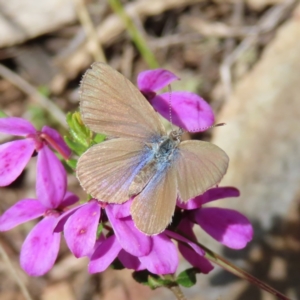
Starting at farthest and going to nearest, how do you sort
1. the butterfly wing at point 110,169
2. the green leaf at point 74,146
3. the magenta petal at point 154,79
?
the magenta petal at point 154,79
the green leaf at point 74,146
the butterfly wing at point 110,169

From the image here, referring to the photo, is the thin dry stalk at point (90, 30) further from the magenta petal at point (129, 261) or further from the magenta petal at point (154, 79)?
the magenta petal at point (129, 261)

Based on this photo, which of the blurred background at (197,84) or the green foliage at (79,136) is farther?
the blurred background at (197,84)

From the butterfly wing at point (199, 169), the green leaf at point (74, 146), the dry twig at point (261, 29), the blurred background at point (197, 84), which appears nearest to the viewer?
the butterfly wing at point (199, 169)

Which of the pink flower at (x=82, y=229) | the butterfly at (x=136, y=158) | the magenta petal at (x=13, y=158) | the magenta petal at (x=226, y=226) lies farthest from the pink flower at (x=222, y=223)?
the magenta petal at (x=13, y=158)

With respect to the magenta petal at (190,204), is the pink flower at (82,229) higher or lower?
higher

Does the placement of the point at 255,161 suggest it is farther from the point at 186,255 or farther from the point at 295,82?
the point at 186,255

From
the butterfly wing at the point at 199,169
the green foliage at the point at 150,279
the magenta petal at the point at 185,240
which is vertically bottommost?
the green foliage at the point at 150,279
